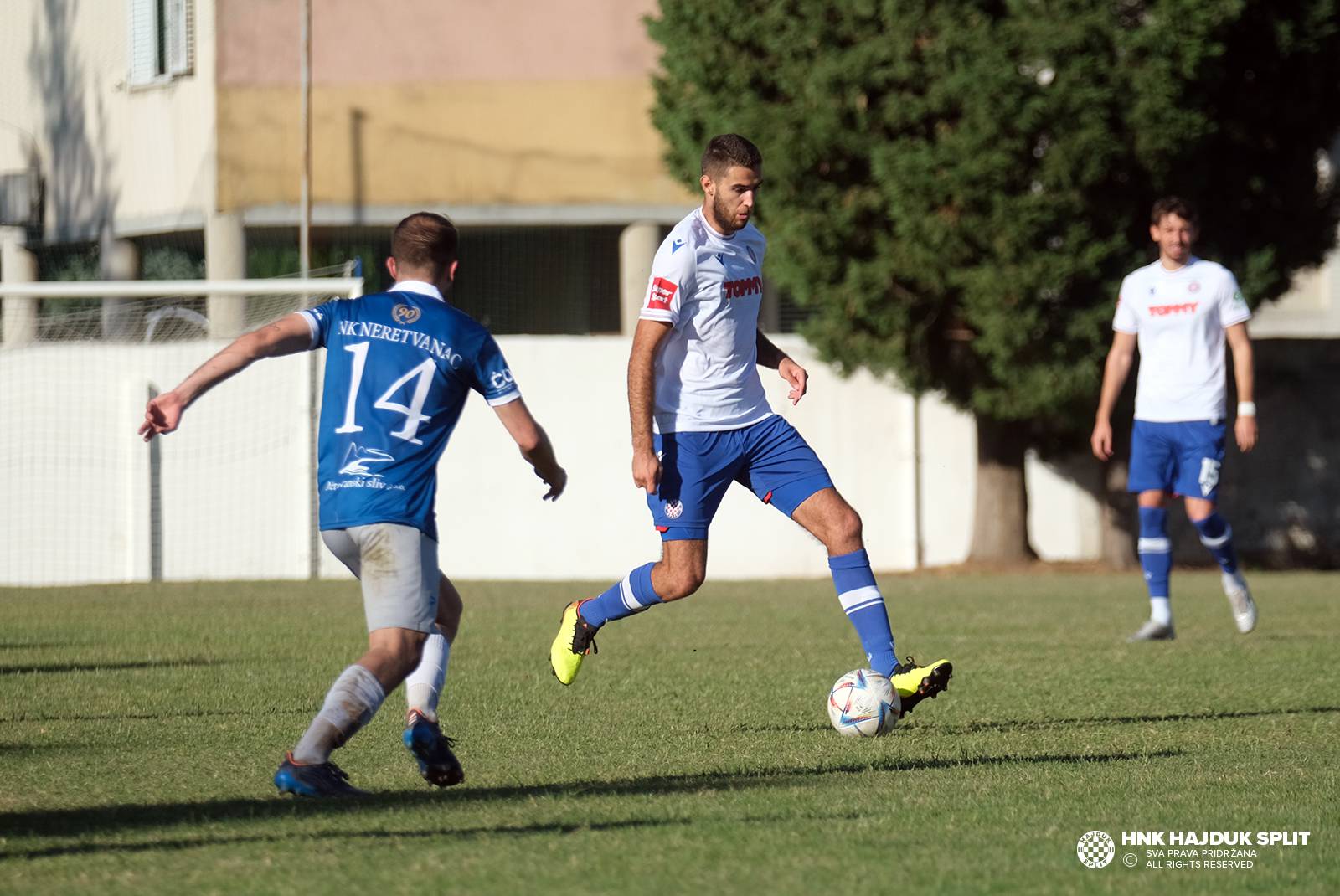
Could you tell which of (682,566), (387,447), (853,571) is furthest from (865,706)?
(387,447)

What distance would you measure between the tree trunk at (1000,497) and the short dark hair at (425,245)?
44.0ft

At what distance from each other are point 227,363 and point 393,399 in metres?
0.49

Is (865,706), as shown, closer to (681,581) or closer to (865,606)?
(865,606)

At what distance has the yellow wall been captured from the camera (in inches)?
900

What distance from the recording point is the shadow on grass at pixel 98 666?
935cm

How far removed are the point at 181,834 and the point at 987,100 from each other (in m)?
12.8

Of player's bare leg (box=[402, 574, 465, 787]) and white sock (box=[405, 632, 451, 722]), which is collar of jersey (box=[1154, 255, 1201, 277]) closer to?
player's bare leg (box=[402, 574, 465, 787])

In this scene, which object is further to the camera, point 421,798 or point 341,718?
point 421,798

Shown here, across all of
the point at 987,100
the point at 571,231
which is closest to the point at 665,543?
the point at 987,100

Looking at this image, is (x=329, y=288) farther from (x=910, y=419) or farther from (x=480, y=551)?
(x=910, y=419)

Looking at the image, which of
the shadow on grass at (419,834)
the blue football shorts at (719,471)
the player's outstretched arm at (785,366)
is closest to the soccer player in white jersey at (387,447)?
the shadow on grass at (419,834)

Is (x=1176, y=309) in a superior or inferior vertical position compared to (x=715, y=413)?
superior

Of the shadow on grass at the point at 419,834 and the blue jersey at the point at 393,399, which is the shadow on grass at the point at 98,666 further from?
the shadow on grass at the point at 419,834

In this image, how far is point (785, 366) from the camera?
7770mm
